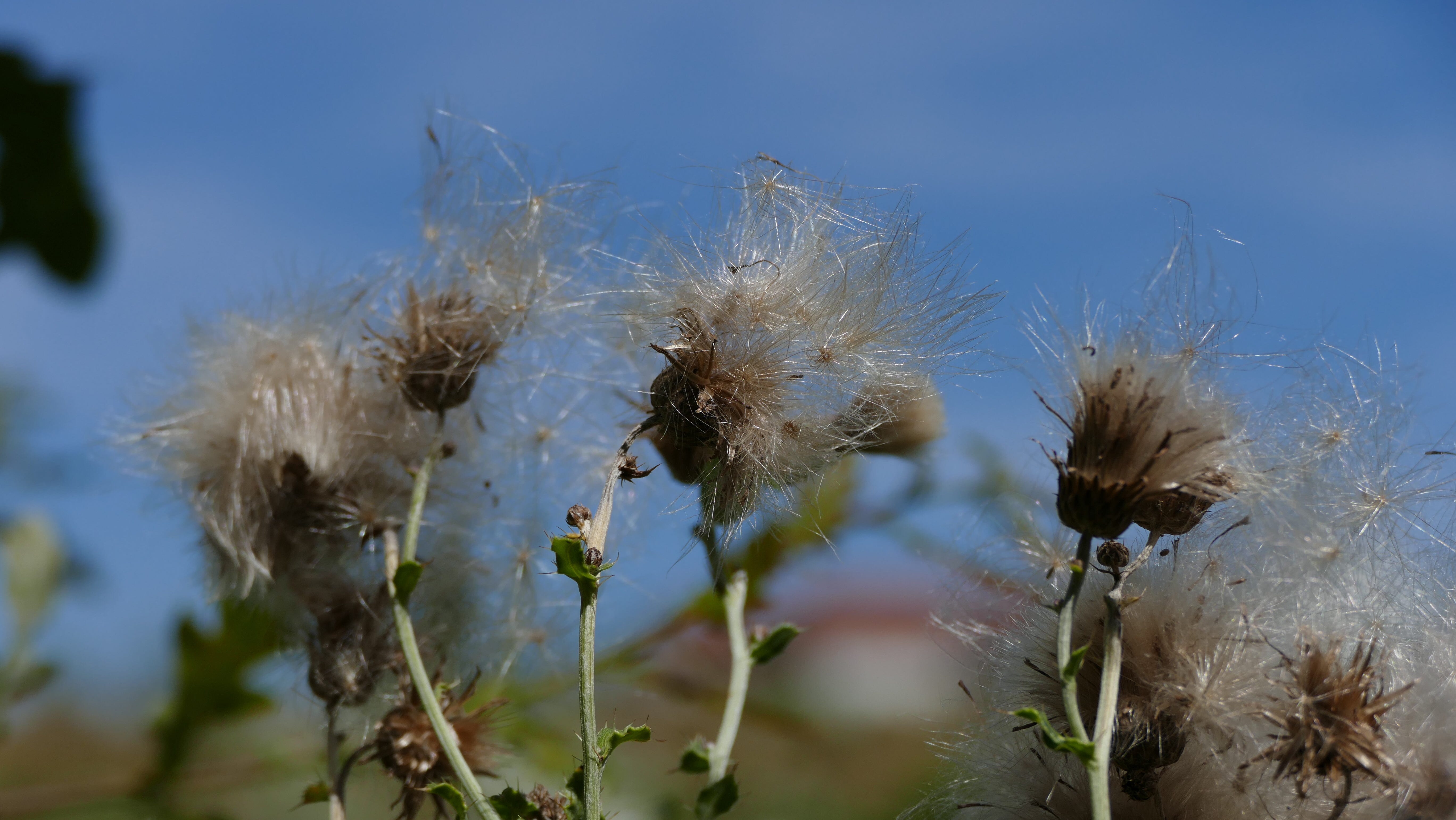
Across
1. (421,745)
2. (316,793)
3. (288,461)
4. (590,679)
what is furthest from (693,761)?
(288,461)

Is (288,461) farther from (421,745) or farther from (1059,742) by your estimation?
(1059,742)

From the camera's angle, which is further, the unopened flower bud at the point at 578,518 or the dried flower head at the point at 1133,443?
the unopened flower bud at the point at 578,518

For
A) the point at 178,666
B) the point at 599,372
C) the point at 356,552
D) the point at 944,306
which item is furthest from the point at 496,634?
the point at 944,306

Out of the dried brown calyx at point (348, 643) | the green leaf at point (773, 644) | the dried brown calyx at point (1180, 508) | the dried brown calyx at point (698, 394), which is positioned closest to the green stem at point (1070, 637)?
the dried brown calyx at point (1180, 508)

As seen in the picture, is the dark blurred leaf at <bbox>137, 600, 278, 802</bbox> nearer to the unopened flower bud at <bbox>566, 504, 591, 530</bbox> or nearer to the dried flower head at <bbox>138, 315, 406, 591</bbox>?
the dried flower head at <bbox>138, 315, 406, 591</bbox>

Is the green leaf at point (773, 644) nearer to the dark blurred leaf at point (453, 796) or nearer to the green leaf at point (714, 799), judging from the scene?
the green leaf at point (714, 799)

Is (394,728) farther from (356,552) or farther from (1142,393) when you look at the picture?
(1142,393)
